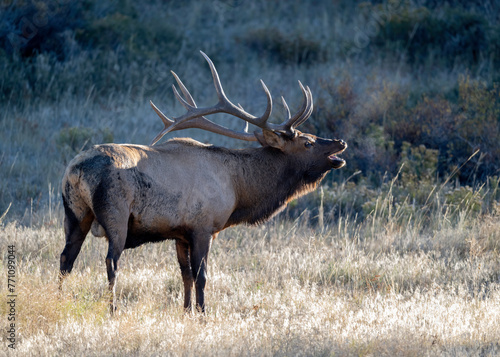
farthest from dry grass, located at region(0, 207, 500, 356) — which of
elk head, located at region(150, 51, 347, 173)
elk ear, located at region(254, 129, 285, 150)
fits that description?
elk ear, located at region(254, 129, 285, 150)

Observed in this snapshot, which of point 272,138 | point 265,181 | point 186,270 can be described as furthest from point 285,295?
point 272,138

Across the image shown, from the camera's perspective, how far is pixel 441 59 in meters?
15.7

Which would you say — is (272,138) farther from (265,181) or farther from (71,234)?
(71,234)

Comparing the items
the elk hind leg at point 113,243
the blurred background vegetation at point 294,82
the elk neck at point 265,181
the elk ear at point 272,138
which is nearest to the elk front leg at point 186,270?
the elk neck at point 265,181

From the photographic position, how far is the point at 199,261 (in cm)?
580

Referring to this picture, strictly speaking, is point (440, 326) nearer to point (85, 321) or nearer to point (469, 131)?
point (85, 321)

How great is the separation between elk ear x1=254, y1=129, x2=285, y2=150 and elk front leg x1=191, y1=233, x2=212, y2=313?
129 centimetres

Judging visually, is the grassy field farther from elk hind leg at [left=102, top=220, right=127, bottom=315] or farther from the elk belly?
the elk belly

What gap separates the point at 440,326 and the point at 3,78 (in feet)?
34.5

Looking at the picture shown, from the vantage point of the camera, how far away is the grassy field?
5145 millimetres

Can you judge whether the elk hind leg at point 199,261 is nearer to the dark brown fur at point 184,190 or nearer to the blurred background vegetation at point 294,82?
the dark brown fur at point 184,190

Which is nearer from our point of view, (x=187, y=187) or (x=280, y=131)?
(x=187, y=187)

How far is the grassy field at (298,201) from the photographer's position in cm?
514

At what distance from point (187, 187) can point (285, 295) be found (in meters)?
1.45
